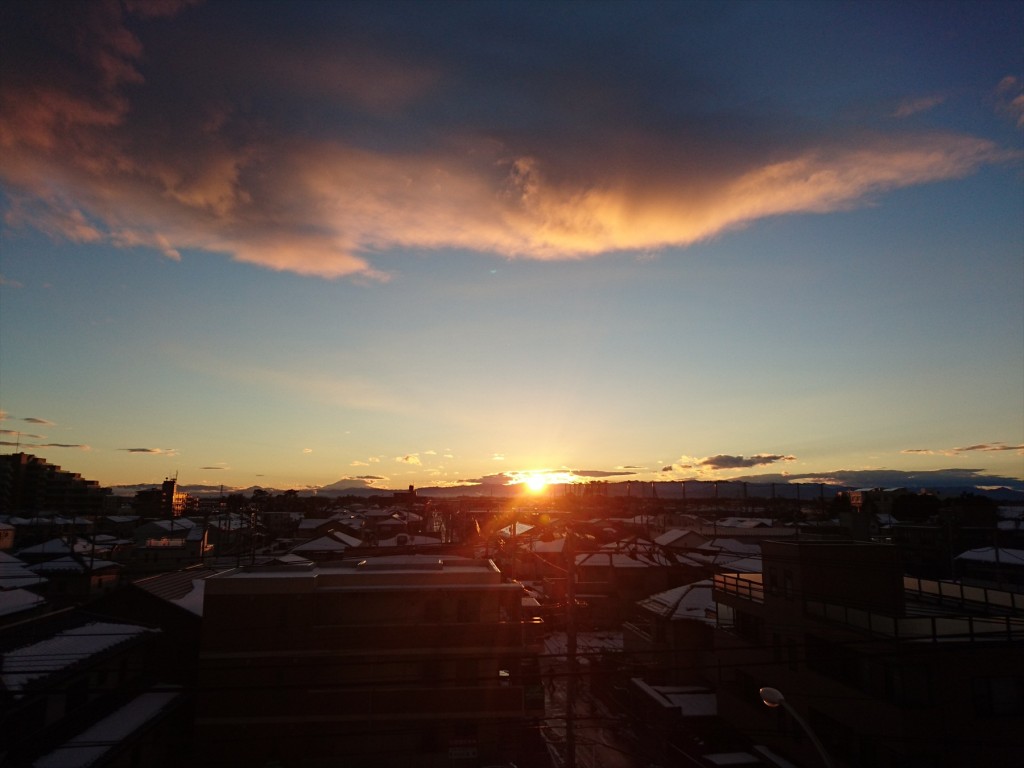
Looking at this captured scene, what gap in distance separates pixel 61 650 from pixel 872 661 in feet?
80.8

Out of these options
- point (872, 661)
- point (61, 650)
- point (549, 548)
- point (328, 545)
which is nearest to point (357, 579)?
point (61, 650)

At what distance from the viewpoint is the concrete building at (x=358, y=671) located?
72.2 ft

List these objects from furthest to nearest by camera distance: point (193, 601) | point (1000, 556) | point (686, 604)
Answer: point (1000, 556), point (686, 604), point (193, 601)

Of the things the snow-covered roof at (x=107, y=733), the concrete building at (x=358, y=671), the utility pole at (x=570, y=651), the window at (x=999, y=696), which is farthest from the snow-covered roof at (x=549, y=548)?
the window at (x=999, y=696)

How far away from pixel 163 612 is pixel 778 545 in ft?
82.1

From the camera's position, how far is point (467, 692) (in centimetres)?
2305

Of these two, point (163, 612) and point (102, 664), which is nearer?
point (102, 664)

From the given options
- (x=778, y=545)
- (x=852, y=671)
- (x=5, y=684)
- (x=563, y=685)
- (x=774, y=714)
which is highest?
(x=778, y=545)

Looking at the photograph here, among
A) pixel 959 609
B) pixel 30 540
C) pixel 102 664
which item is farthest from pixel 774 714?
pixel 30 540

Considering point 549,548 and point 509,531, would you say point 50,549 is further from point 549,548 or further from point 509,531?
point 549,548

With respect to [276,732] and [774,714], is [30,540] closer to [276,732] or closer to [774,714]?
[276,732]

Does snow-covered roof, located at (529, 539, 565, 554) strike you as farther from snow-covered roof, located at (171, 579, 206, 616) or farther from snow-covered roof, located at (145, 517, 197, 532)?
snow-covered roof, located at (145, 517, 197, 532)

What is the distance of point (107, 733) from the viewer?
704 inches

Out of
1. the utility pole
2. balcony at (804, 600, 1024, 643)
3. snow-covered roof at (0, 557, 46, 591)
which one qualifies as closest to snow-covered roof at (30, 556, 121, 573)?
snow-covered roof at (0, 557, 46, 591)
